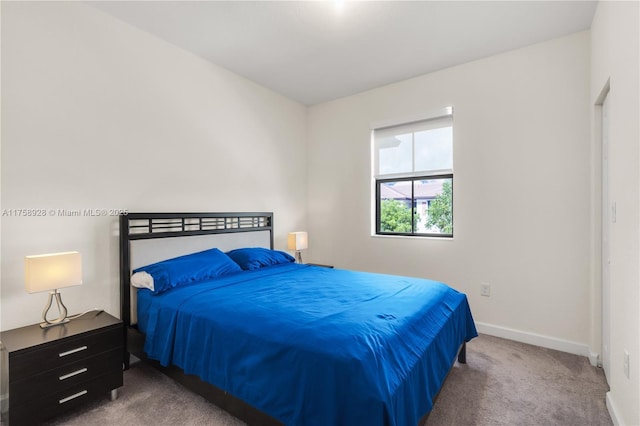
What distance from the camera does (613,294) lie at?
6.57ft

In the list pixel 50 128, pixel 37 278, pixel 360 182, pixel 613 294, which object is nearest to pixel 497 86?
pixel 360 182

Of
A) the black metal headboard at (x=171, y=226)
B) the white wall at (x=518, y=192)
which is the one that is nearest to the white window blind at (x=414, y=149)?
the white wall at (x=518, y=192)

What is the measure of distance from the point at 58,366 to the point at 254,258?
5.81 feet

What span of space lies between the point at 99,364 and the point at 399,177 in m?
3.48

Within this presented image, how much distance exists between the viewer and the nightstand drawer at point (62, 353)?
174 cm

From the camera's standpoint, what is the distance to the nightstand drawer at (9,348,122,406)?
1.73 meters

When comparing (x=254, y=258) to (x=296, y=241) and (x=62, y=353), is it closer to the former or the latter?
(x=296, y=241)

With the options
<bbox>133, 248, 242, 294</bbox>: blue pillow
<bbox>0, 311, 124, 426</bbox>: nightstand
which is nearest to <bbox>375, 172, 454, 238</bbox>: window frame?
<bbox>133, 248, 242, 294</bbox>: blue pillow

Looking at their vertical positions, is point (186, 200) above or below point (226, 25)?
below

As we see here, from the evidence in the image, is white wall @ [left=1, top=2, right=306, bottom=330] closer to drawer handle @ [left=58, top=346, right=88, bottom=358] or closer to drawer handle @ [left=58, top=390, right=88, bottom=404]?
drawer handle @ [left=58, top=346, right=88, bottom=358]

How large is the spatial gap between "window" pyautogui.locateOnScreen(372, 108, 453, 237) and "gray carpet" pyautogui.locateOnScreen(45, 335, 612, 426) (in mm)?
1551

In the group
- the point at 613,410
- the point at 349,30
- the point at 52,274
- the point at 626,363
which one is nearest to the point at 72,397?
the point at 52,274

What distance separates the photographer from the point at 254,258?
3.36 meters

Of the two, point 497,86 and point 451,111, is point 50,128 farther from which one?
point 497,86
